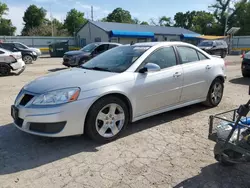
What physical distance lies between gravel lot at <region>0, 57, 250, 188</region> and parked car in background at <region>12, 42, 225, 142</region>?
312 mm

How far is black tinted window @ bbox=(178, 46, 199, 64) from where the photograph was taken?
188 inches

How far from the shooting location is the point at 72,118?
334cm

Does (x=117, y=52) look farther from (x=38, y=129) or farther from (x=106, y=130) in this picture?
(x=38, y=129)

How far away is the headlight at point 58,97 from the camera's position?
332 centimetres

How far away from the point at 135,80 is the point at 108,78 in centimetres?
49

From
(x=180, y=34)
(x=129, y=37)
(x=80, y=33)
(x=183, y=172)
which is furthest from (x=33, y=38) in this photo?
(x=183, y=172)

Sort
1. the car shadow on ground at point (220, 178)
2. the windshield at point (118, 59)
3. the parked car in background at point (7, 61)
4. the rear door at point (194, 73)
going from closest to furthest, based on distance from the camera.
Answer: the car shadow on ground at point (220, 178), the windshield at point (118, 59), the rear door at point (194, 73), the parked car in background at point (7, 61)

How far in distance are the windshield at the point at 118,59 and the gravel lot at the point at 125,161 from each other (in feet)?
3.80

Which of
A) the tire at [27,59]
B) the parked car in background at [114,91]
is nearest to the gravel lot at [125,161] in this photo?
the parked car in background at [114,91]

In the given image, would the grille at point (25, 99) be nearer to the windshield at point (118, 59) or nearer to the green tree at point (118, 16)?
the windshield at point (118, 59)

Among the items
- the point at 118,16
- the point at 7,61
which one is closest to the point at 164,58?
the point at 7,61

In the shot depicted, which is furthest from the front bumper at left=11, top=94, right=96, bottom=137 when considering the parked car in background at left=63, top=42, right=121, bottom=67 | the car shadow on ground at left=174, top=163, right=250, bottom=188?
the parked car in background at left=63, top=42, right=121, bottom=67

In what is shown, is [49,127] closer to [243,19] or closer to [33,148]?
[33,148]

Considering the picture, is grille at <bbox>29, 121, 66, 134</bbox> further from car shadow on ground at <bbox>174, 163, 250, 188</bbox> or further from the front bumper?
car shadow on ground at <bbox>174, 163, 250, 188</bbox>
